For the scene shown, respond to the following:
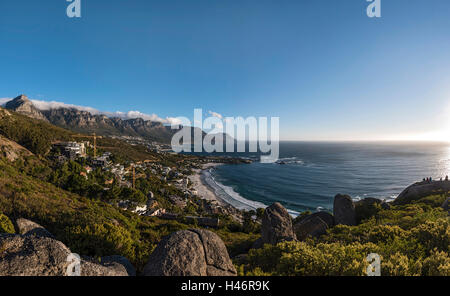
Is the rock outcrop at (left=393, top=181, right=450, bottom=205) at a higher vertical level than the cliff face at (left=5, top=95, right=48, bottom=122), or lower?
lower

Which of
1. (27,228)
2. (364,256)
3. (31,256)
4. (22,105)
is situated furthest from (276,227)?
(22,105)

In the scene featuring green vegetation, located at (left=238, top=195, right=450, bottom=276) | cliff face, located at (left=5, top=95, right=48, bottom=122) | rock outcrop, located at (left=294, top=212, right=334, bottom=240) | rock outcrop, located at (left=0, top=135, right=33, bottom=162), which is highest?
cliff face, located at (left=5, top=95, right=48, bottom=122)

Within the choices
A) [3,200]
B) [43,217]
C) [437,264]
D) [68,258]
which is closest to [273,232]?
[437,264]

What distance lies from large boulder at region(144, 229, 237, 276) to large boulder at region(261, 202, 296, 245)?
28.3 ft

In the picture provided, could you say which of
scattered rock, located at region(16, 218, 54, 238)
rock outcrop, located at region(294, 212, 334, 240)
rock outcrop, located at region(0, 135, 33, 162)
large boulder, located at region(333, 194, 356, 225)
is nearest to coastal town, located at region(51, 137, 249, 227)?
rock outcrop, located at region(0, 135, 33, 162)

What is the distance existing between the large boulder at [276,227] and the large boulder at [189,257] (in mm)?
8631

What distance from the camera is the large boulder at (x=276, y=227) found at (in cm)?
1321

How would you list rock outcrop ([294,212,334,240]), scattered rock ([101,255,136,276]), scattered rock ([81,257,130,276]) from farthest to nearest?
rock outcrop ([294,212,334,240]), scattered rock ([101,255,136,276]), scattered rock ([81,257,130,276])

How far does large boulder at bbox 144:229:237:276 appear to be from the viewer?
5.06 metres

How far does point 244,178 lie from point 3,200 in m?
73.3

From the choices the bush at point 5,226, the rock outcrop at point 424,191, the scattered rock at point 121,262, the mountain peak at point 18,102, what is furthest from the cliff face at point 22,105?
the rock outcrop at point 424,191

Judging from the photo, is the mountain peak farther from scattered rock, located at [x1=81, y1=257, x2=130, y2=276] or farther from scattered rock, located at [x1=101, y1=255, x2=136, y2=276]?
scattered rock, located at [x1=81, y1=257, x2=130, y2=276]

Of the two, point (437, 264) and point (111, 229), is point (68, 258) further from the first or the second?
point (437, 264)

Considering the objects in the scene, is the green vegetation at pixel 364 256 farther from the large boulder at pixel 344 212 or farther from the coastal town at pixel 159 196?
the coastal town at pixel 159 196
